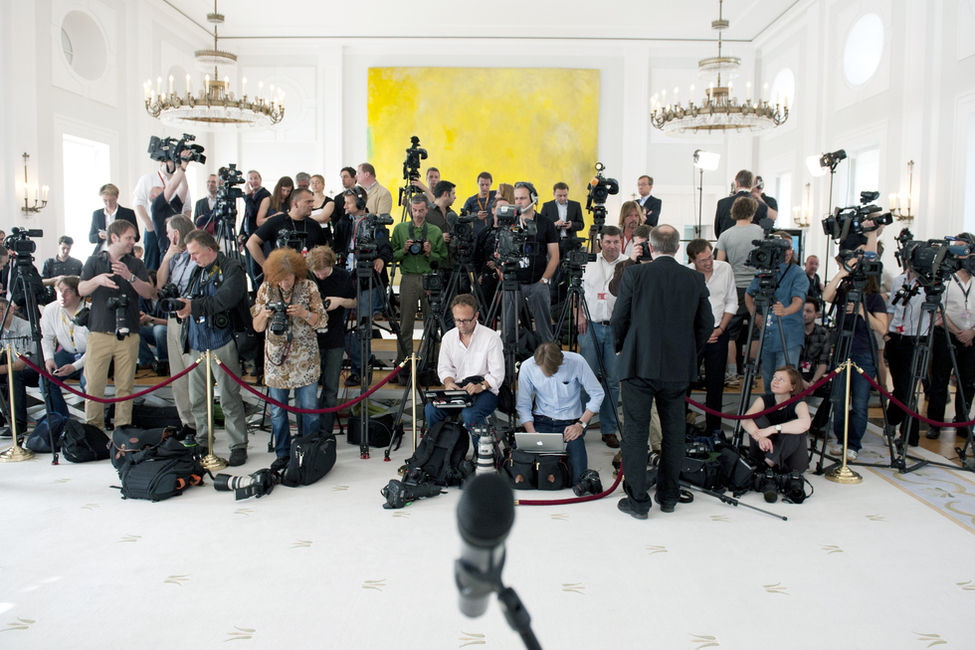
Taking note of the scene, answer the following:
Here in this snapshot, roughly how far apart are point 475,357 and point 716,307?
1754 mm

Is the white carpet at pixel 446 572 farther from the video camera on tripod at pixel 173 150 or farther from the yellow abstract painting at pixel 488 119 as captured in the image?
the yellow abstract painting at pixel 488 119

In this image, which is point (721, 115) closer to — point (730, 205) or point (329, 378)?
point (730, 205)

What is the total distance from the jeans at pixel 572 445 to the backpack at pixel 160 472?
2.18m

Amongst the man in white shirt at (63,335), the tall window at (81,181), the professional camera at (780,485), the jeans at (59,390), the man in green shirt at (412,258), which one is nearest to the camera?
the professional camera at (780,485)

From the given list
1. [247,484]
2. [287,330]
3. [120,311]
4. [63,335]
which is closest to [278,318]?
[287,330]

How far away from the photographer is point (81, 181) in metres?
10.1

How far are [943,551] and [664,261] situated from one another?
199 cm

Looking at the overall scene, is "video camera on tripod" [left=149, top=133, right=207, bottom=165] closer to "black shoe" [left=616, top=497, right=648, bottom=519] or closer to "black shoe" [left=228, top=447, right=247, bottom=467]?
"black shoe" [left=228, top=447, right=247, bottom=467]

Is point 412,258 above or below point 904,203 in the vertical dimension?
below

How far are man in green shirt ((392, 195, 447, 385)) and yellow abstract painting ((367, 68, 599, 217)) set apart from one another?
6.75 m

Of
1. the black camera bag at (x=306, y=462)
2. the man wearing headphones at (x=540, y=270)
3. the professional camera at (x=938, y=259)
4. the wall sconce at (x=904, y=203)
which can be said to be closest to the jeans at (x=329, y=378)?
the black camera bag at (x=306, y=462)

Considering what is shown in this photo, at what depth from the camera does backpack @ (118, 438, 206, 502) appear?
4.13 metres

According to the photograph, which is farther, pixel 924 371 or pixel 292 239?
pixel 292 239

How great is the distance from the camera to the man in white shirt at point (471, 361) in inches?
186
